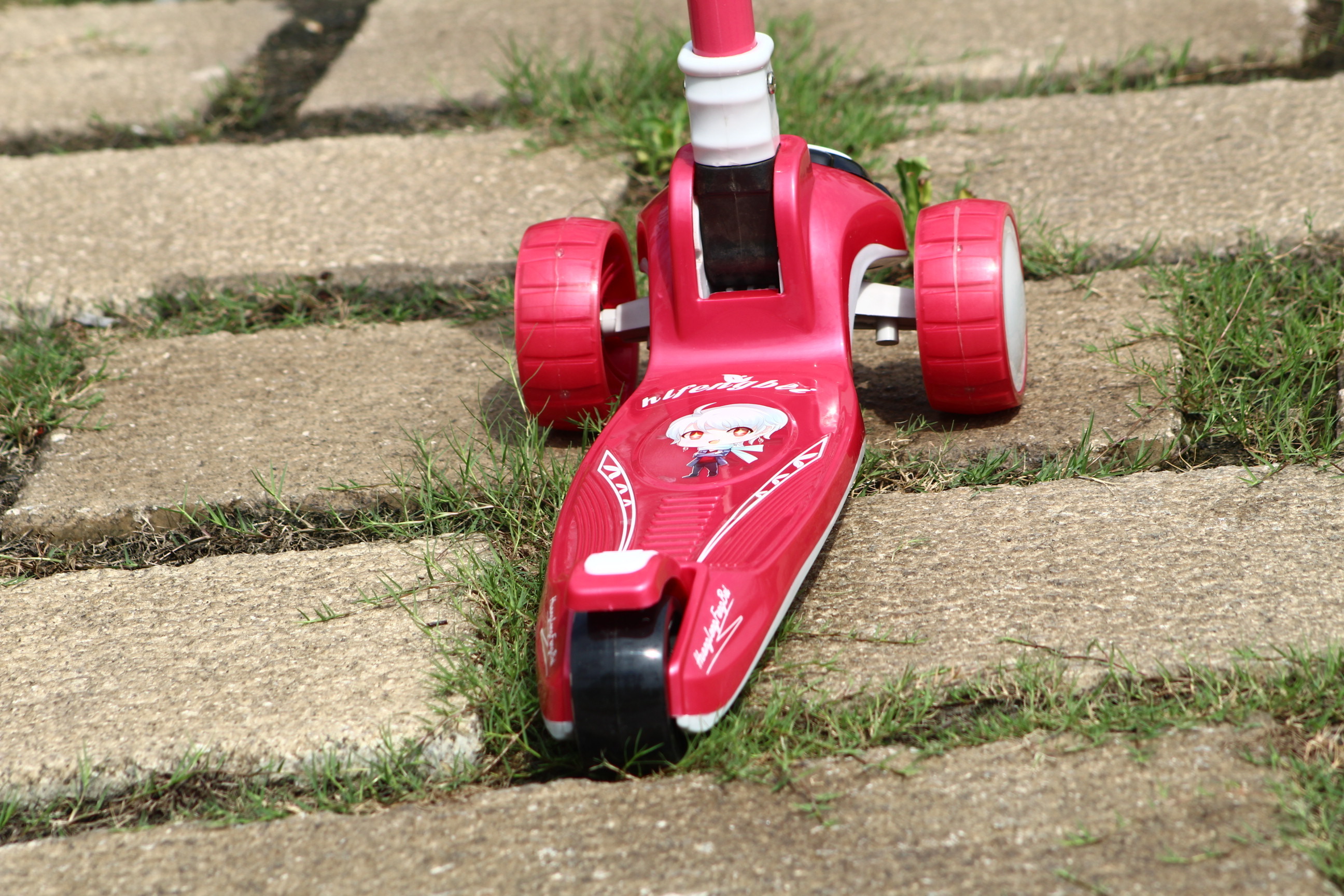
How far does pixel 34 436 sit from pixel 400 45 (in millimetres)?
1885

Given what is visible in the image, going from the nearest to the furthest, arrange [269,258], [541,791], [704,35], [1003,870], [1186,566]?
[1003,870] → [541,791] → [1186,566] → [704,35] → [269,258]

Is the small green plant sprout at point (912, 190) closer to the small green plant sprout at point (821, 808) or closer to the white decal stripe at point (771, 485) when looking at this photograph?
the white decal stripe at point (771, 485)

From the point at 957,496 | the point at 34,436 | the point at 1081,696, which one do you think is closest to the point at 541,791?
the point at 1081,696

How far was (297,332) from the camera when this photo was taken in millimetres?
2484

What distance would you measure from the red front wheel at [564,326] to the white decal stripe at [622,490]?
0.28 metres

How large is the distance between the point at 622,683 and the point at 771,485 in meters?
0.40

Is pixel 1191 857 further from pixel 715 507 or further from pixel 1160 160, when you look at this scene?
pixel 1160 160

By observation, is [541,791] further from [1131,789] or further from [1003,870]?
[1131,789]

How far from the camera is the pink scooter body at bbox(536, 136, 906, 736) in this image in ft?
4.46

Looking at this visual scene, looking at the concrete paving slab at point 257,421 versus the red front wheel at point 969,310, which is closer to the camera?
the red front wheel at point 969,310

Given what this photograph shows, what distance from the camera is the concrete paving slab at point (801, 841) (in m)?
1.19

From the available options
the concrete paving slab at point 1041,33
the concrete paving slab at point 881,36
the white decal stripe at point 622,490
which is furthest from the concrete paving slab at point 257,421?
the concrete paving slab at point 1041,33

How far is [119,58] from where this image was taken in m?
3.77

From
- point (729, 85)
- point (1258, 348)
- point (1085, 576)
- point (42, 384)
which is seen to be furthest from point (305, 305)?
point (1258, 348)
